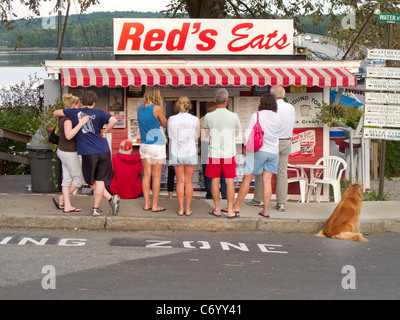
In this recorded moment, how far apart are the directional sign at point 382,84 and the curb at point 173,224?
8.53 feet

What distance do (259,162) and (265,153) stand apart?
0.51ft

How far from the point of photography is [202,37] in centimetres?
1180

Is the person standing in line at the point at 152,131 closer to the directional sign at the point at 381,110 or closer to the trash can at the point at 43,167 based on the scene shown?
the trash can at the point at 43,167

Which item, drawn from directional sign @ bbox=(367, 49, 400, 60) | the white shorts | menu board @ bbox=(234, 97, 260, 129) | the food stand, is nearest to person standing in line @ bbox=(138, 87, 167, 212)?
the white shorts

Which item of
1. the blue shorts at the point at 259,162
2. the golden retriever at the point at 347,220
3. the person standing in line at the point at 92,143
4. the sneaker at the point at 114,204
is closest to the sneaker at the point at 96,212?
the person standing in line at the point at 92,143

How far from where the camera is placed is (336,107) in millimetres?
11656

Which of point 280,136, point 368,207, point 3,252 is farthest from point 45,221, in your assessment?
point 368,207

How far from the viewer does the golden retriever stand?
8.42 m

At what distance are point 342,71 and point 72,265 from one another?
22.0ft

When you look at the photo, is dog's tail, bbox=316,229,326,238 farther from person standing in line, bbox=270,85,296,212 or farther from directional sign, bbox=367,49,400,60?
directional sign, bbox=367,49,400,60

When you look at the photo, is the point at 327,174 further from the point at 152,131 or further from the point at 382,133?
the point at 152,131

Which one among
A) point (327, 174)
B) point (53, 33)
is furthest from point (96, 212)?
point (53, 33)

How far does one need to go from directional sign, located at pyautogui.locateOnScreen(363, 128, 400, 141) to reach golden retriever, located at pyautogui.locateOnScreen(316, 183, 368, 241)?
2744 mm
